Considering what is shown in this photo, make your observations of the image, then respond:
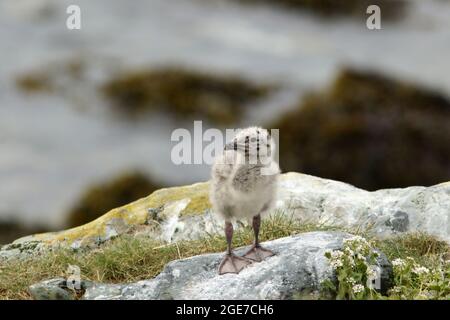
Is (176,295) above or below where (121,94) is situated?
below

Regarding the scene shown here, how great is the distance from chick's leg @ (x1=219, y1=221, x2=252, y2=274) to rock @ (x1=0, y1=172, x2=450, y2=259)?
1.15 m

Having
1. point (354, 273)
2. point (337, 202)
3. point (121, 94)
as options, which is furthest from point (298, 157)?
point (354, 273)

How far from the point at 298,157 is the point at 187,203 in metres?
5.08

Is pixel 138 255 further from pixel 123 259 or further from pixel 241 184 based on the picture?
A: pixel 241 184

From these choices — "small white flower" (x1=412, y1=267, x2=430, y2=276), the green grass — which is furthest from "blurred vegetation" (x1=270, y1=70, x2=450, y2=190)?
"small white flower" (x1=412, y1=267, x2=430, y2=276)

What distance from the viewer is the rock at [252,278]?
4.58m

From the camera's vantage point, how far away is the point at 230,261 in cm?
477

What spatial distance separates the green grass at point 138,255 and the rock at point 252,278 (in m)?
0.59

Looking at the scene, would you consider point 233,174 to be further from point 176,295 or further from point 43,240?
point 43,240

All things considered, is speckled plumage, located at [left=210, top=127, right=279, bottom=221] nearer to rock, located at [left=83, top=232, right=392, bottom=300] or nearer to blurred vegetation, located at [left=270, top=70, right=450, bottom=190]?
rock, located at [left=83, top=232, right=392, bottom=300]

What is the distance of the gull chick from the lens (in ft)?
14.6

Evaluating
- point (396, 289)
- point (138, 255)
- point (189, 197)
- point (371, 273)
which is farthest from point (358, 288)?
point (189, 197)

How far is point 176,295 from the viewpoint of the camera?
15.2 feet

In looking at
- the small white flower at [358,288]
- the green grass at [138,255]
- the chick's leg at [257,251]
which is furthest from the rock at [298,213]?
the small white flower at [358,288]
